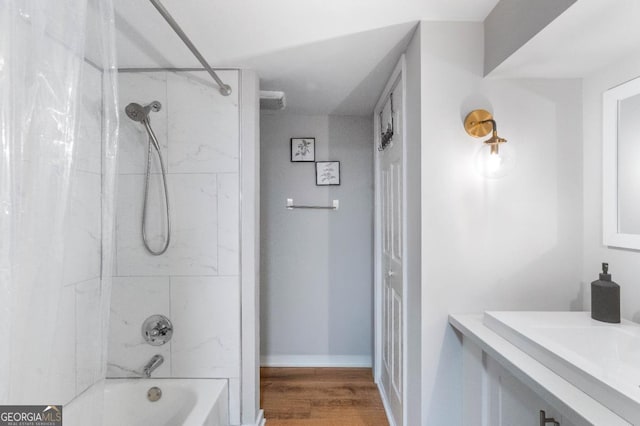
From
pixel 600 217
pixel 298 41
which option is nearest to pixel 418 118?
pixel 298 41

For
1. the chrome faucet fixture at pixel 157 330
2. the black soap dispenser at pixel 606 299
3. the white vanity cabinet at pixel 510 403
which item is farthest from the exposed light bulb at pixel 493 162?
the chrome faucet fixture at pixel 157 330

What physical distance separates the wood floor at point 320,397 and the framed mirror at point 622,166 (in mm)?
1718

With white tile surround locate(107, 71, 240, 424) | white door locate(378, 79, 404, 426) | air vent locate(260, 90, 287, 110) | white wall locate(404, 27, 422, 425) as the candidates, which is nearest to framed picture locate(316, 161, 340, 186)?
white door locate(378, 79, 404, 426)

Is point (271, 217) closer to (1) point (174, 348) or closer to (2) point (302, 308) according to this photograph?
(2) point (302, 308)

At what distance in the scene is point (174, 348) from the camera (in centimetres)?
198

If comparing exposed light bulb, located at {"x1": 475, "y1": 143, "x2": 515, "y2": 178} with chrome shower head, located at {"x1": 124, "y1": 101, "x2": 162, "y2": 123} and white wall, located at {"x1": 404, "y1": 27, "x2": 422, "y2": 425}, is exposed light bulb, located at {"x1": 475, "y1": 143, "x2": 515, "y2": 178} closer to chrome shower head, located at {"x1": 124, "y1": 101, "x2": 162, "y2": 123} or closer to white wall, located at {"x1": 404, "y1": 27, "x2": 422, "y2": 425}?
white wall, located at {"x1": 404, "y1": 27, "x2": 422, "y2": 425}

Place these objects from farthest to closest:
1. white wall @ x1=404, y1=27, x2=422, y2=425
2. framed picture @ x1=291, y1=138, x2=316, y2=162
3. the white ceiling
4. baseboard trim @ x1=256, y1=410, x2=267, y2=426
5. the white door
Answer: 1. framed picture @ x1=291, y1=138, x2=316, y2=162
2. baseboard trim @ x1=256, y1=410, x2=267, y2=426
3. the white door
4. white wall @ x1=404, y1=27, x2=422, y2=425
5. the white ceiling

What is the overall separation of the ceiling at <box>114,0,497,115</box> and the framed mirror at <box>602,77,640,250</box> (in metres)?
0.65

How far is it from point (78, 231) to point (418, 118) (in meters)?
1.37

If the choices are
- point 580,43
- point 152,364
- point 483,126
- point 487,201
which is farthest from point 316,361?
point 580,43

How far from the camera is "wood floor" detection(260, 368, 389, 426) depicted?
219 centimetres

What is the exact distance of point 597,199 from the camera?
4.77ft

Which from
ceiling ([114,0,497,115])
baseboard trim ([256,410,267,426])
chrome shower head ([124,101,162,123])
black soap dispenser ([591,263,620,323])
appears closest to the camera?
black soap dispenser ([591,263,620,323])

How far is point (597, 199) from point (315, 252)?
6.55ft
